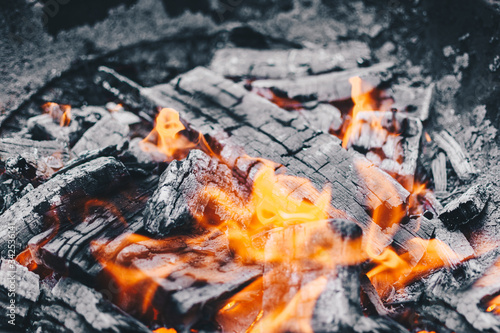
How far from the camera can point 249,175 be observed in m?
2.33

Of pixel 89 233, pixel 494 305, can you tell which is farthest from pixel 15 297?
pixel 494 305

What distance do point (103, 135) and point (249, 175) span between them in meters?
1.52

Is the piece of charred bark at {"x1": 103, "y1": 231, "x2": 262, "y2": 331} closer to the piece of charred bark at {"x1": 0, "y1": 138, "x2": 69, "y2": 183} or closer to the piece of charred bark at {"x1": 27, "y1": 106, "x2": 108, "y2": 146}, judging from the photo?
the piece of charred bark at {"x1": 0, "y1": 138, "x2": 69, "y2": 183}

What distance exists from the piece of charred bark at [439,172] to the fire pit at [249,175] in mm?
13

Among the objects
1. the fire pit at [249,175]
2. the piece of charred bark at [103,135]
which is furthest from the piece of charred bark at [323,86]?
the piece of charred bark at [103,135]

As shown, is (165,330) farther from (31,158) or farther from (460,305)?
(31,158)

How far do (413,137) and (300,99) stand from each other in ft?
3.74

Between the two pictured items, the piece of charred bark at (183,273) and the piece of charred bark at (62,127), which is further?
the piece of charred bark at (62,127)

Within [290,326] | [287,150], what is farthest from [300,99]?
[290,326]

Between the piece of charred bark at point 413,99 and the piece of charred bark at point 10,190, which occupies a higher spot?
the piece of charred bark at point 413,99

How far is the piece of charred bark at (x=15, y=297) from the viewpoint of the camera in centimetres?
184

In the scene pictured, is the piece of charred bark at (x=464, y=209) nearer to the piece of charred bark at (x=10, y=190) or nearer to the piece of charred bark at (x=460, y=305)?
the piece of charred bark at (x=460, y=305)

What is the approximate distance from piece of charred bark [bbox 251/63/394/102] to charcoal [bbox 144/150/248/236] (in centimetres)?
129

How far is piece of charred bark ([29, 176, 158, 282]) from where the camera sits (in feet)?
5.96
